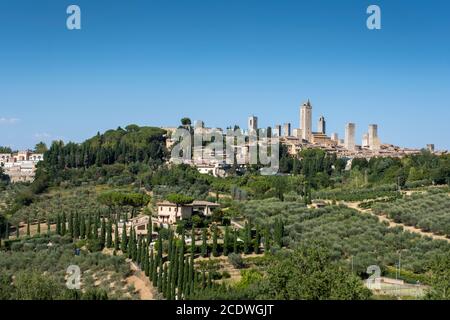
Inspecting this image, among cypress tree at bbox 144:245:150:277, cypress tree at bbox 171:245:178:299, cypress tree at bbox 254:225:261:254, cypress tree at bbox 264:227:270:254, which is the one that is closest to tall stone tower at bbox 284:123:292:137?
cypress tree at bbox 254:225:261:254

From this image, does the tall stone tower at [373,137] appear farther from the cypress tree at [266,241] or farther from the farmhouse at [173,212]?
the cypress tree at [266,241]

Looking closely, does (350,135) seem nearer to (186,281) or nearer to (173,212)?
(173,212)

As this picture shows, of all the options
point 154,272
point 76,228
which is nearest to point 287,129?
point 76,228

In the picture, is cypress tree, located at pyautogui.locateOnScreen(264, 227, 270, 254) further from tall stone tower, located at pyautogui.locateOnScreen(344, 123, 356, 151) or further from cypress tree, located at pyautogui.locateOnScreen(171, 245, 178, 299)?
tall stone tower, located at pyautogui.locateOnScreen(344, 123, 356, 151)

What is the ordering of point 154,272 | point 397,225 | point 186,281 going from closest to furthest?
point 186,281 < point 154,272 < point 397,225

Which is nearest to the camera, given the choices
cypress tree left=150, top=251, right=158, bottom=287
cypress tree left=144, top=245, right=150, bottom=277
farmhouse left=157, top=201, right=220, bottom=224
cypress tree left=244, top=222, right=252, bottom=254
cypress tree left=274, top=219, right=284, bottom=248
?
cypress tree left=150, top=251, right=158, bottom=287

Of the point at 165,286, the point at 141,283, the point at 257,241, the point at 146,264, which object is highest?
the point at 257,241

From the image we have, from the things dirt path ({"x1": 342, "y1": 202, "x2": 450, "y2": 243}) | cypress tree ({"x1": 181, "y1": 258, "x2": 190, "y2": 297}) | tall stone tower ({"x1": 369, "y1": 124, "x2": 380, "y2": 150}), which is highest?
tall stone tower ({"x1": 369, "y1": 124, "x2": 380, "y2": 150})
